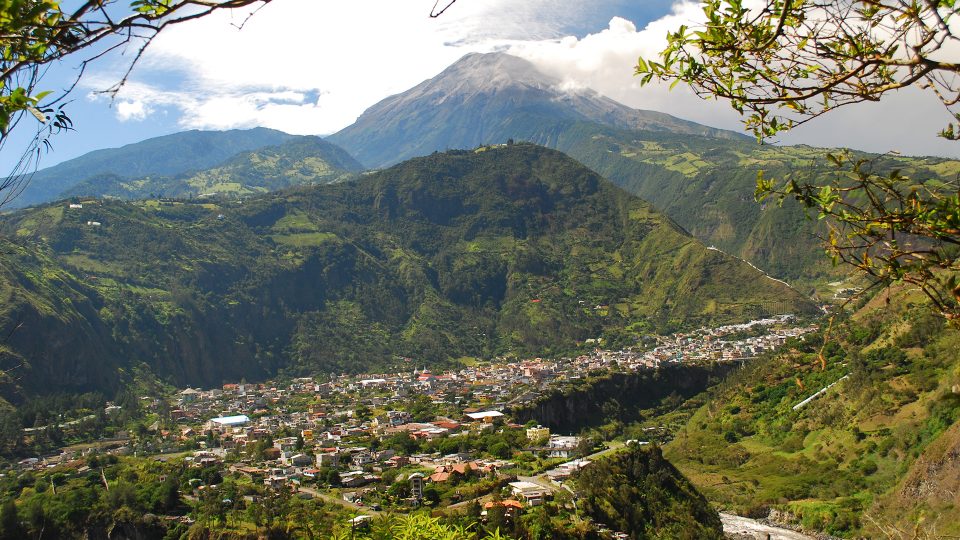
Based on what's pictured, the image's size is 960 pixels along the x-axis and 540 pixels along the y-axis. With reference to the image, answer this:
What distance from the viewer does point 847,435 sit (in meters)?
37.6

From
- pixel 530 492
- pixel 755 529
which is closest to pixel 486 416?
pixel 755 529

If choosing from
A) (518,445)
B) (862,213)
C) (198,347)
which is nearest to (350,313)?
(198,347)

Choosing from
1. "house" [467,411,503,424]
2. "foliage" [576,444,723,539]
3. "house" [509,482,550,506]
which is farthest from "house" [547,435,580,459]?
→ "house" [509,482,550,506]

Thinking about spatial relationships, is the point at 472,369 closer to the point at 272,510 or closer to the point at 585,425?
the point at 585,425

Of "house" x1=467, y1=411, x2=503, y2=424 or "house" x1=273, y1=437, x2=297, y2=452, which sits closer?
"house" x1=273, y1=437, x2=297, y2=452

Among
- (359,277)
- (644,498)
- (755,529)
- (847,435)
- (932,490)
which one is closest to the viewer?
(644,498)

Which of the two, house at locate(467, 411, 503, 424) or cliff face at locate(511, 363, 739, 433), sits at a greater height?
house at locate(467, 411, 503, 424)

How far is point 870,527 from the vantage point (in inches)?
1072

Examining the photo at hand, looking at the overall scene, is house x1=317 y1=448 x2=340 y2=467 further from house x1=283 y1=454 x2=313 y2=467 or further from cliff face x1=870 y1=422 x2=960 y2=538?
cliff face x1=870 y1=422 x2=960 y2=538

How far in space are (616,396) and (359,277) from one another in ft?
219

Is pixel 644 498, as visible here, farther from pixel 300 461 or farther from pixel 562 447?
pixel 300 461

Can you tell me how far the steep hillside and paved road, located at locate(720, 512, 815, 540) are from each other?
1.03 metres

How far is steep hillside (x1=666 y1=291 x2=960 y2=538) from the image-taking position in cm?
2922

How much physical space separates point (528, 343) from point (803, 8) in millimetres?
95330
